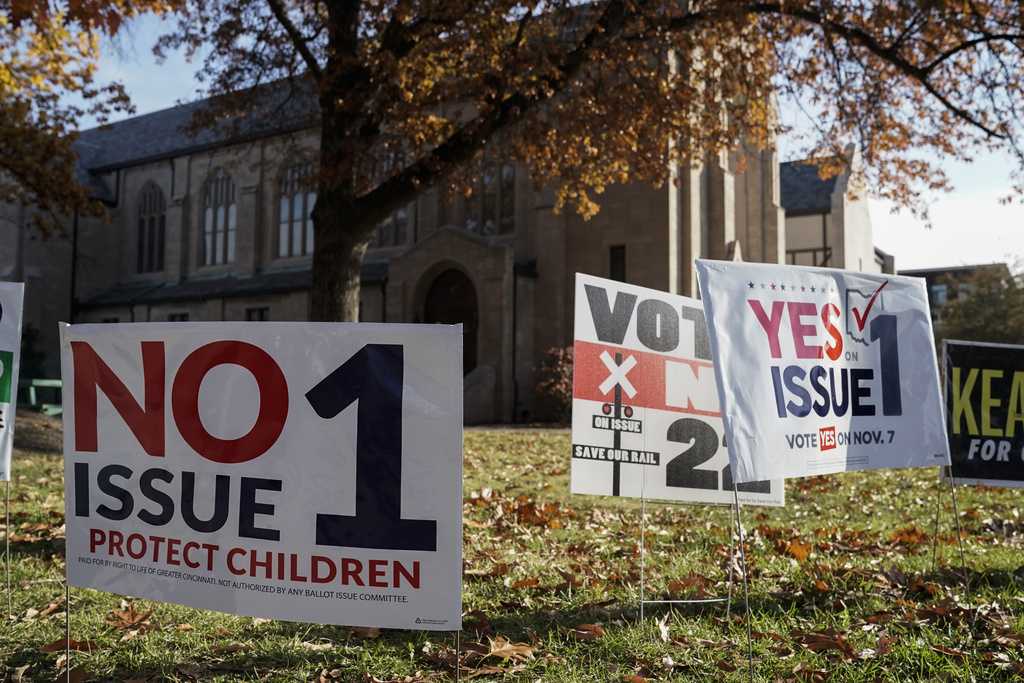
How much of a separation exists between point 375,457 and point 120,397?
1181 millimetres

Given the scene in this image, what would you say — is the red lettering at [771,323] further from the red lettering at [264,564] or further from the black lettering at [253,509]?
the red lettering at [264,564]

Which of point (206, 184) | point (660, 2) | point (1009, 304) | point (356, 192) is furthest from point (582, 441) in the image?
point (1009, 304)

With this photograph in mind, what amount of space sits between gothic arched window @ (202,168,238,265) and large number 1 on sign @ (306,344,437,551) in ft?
117

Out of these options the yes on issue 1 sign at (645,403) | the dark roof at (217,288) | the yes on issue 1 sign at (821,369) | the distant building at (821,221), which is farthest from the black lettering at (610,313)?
the distant building at (821,221)

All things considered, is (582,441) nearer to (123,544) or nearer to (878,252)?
(123,544)

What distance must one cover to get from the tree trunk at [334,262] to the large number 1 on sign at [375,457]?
25.0ft

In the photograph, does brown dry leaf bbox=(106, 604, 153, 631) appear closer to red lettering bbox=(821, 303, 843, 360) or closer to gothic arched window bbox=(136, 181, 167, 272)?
red lettering bbox=(821, 303, 843, 360)

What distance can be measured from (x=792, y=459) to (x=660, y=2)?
8.72m

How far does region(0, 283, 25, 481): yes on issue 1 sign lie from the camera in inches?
183

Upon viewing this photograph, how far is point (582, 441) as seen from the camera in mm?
4504

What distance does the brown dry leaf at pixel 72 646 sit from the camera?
379cm

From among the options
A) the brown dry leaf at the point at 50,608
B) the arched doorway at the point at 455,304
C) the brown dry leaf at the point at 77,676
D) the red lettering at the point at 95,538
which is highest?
the arched doorway at the point at 455,304

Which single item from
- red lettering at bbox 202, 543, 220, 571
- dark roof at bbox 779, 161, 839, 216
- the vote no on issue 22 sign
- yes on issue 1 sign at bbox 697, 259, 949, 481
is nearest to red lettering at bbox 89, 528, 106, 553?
the vote no on issue 22 sign

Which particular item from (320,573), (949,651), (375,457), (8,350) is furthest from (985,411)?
(8,350)
